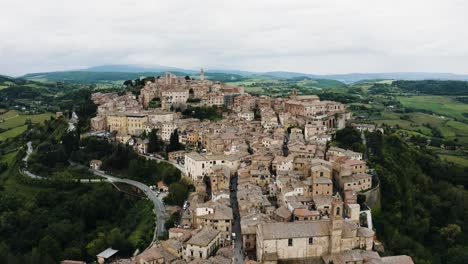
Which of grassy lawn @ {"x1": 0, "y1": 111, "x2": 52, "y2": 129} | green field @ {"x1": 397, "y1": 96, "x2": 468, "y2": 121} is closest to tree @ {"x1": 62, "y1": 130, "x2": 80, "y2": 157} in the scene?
grassy lawn @ {"x1": 0, "y1": 111, "x2": 52, "y2": 129}

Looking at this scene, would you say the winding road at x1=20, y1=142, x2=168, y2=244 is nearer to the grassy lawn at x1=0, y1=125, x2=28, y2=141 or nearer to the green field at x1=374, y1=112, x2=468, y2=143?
the grassy lawn at x1=0, y1=125, x2=28, y2=141

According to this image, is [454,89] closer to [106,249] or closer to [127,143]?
[127,143]

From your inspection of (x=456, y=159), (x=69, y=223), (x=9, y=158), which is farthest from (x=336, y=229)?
(x=9, y=158)

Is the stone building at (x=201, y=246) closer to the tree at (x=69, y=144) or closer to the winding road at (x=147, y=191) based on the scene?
the winding road at (x=147, y=191)

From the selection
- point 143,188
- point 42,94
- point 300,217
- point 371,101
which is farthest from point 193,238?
point 42,94

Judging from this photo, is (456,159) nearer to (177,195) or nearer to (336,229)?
(336,229)
